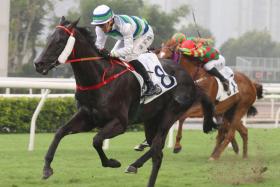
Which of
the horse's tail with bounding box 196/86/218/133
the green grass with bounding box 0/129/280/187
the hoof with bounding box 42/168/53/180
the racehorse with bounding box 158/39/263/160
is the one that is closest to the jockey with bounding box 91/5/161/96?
the horse's tail with bounding box 196/86/218/133

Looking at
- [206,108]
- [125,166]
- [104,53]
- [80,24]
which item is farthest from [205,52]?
[80,24]

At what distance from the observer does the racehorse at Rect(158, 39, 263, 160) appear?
31.9 feet

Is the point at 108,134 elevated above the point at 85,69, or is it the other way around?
→ the point at 85,69

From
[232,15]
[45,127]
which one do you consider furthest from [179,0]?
[45,127]

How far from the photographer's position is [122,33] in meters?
7.08

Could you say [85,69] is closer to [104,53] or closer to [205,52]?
[104,53]

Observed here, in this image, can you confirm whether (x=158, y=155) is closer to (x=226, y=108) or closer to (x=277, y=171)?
(x=277, y=171)

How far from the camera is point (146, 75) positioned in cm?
724

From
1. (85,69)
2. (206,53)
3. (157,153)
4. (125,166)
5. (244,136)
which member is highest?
(85,69)

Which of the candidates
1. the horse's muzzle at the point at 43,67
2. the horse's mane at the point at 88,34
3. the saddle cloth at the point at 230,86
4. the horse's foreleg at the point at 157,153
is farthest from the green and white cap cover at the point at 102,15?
the saddle cloth at the point at 230,86

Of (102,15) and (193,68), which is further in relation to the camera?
(193,68)

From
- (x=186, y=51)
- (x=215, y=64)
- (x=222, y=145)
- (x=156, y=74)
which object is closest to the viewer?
(x=156, y=74)

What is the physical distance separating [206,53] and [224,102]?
0.72 m

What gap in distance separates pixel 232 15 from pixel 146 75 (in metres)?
109
